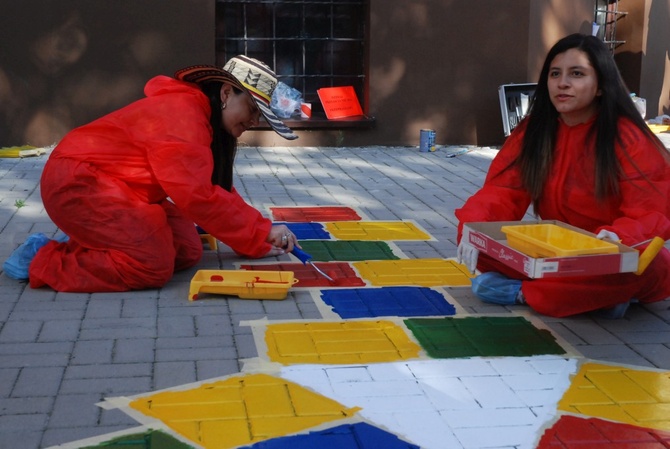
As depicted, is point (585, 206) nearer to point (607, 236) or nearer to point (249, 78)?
point (607, 236)

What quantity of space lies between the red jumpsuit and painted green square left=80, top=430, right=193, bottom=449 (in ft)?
4.87

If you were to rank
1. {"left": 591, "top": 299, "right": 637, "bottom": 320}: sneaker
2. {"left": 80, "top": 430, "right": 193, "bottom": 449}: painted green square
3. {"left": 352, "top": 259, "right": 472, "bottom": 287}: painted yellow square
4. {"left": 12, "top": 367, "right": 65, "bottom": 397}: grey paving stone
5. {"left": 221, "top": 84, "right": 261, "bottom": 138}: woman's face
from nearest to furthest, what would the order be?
{"left": 80, "top": 430, "right": 193, "bottom": 449}: painted green square, {"left": 12, "top": 367, "right": 65, "bottom": 397}: grey paving stone, {"left": 591, "top": 299, "right": 637, "bottom": 320}: sneaker, {"left": 221, "top": 84, "right": 261, "bottom": 138}: woman's face, {"left": 352, "top": 259, "right": 472, "bottom": 287}: painted yellow square

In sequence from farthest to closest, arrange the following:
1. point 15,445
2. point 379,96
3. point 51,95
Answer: point 379,96, point 51,95, point 15,445

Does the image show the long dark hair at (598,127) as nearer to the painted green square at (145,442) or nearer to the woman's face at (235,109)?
the woman's face at (235,109)

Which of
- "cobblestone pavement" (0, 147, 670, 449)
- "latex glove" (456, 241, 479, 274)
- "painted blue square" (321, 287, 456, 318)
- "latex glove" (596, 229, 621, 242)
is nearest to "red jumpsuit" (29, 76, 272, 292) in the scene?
"cobblestone pavement" (0, 147, 670, 449)

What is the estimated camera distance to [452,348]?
361cm

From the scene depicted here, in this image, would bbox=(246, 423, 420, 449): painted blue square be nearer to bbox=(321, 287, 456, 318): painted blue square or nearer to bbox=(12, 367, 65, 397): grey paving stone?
bbox=(12, 367, 65, 397): grey paving stone

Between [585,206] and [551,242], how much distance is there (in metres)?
0.53

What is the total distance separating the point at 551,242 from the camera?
3551 millimetres

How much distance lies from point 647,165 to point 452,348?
3.64 ft

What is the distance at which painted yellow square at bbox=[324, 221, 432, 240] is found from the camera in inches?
217

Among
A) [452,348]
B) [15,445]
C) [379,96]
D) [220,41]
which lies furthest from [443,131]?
[15,445]

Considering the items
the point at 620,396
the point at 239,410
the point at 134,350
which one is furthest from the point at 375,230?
the point at 239,410

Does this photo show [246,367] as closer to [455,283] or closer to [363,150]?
[455,283]
